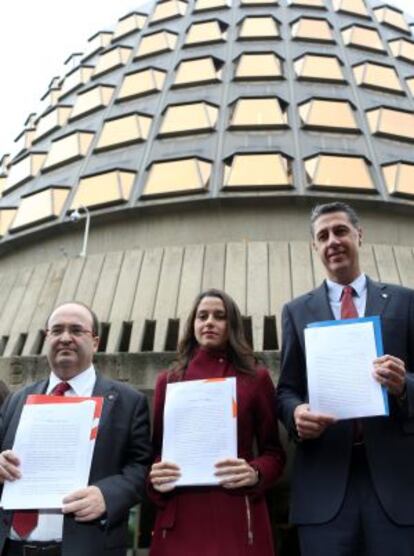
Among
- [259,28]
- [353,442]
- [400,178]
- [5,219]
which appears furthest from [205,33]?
[353,442]

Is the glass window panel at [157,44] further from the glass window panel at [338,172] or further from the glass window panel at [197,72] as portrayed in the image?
the glass window panel at [338,172]

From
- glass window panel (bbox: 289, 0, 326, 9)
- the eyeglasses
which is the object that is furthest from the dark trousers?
glass window panel (bbox: 289, 0, 326, 9)

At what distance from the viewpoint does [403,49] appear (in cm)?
2641

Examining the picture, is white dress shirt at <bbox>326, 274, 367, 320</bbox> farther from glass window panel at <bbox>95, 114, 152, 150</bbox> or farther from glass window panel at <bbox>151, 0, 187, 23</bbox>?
glass window panel at <bbox>151, 0, 187, 23</bbox>

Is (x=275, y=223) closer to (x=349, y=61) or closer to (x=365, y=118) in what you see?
(x=365, y=118)

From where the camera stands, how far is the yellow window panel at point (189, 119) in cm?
2045

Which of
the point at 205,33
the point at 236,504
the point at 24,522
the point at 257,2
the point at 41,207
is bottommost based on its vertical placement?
the point at 24,522

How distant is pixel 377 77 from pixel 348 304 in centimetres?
2125

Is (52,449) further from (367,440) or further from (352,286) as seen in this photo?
(352,286)

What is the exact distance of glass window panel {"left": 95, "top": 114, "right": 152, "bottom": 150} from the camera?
2100 cm

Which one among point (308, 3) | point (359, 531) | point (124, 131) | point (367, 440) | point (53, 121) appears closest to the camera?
point (359, 531)

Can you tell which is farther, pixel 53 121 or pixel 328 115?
pixel 53 121

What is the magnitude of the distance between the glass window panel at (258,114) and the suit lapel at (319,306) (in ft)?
53.6

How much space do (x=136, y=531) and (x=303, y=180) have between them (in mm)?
10684
